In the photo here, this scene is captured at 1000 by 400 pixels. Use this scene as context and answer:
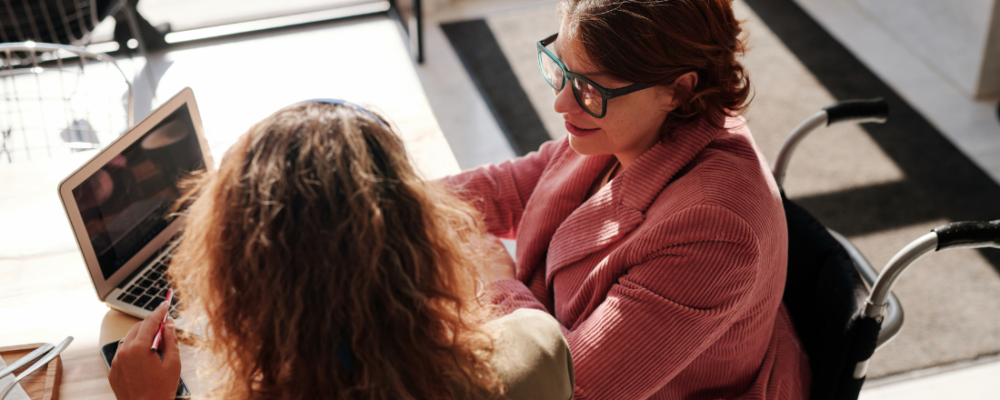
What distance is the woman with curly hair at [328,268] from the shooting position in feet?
2.27

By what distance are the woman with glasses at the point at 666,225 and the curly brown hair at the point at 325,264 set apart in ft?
1.29

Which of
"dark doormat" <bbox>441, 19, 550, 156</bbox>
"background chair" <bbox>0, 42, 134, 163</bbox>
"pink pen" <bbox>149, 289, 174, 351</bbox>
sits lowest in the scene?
"dark doormat" <bbox>441, 19, 550, 156</bbox>

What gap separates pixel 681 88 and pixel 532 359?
51 cm

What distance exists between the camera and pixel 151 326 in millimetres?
999

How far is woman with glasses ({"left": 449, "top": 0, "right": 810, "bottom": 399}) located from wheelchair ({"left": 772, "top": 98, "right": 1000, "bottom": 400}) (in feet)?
0.17

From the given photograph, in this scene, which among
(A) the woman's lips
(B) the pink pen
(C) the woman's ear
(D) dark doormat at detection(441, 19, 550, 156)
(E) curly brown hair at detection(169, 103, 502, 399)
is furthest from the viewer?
(D) dark doormat at detection(441, 19, 550, 156)

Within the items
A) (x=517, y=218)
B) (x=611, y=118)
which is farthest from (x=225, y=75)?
(x=611, y=118)

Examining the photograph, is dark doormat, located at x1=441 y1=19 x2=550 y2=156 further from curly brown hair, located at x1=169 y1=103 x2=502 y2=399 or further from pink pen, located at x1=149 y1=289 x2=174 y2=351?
curly brown hair, located at x1=169 y1=103 x2=502 y2=399

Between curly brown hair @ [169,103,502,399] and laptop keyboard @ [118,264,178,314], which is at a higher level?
curly brown hair @ [169,103,502,399]

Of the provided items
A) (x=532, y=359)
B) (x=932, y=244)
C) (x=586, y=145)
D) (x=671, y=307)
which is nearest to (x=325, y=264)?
(x=532, y=359)

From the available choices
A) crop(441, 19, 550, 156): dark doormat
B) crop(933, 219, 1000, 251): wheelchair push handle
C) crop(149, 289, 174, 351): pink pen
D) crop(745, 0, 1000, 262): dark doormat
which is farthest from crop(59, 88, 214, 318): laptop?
crop(745, 0, 1000, 262): dark doormat

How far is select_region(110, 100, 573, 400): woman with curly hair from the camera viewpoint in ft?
2.27

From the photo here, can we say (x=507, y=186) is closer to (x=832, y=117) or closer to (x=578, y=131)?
(x=578, y=131)

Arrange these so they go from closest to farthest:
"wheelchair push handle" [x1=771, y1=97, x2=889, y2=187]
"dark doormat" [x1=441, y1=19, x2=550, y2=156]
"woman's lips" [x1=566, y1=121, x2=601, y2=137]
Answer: "woman's lips" [x1=566, y1=121, x2=601, y2=137] < "wheelchair push handle" [x1=771, y1=97, x2=889, y2=187] < "dark doormat" [x1=441, y1=19, x2=550, y2=156]
